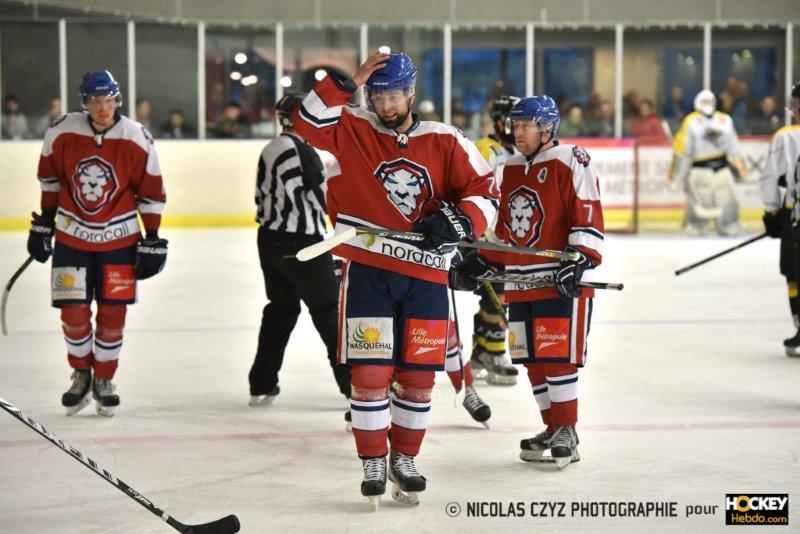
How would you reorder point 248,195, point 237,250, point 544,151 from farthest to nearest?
point 248,195 → point 237,250 → point 544,151

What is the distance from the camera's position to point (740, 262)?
437 inches

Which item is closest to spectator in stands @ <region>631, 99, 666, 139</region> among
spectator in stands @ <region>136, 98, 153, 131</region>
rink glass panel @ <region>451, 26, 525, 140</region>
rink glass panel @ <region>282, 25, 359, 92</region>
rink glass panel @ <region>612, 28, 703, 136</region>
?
rink glass panel @ <region>612, 28, 703, 136</region>

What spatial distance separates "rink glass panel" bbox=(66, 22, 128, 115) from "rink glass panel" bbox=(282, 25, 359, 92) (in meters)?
1.84

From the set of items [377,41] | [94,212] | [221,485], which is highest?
[377,41]

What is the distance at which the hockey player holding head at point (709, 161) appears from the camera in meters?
13.3

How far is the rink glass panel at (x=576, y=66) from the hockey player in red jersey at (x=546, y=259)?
35.6 ft

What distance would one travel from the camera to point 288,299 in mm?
5531

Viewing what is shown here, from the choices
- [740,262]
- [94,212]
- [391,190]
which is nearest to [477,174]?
[391,190]

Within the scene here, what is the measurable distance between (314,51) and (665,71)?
410 centimetres

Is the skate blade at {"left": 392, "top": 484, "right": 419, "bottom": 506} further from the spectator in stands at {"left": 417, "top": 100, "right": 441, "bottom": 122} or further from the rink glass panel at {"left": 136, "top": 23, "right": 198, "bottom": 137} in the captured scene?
the spectator in stands at {"left": 417, "top": 100, "right": 441, "bottom": 122}

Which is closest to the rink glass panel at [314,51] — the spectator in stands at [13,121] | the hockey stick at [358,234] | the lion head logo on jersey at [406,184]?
the spectator in stands at [13,121]

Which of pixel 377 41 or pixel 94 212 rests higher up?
pixel 377 41

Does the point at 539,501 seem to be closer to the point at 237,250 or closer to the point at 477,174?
the point at 477,174

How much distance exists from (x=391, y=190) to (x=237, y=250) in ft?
27.1
